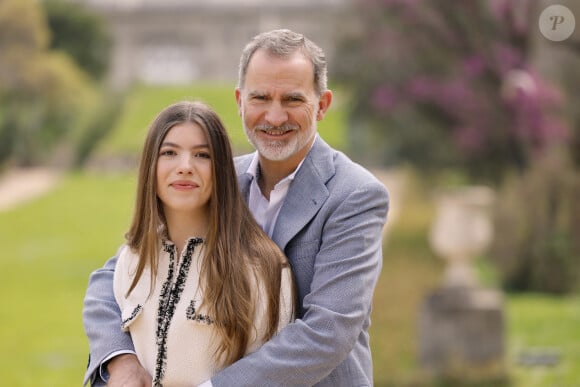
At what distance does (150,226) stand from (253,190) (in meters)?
0.33

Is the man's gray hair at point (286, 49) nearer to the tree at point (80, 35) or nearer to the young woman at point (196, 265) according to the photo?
the young woman at point (196, 265)

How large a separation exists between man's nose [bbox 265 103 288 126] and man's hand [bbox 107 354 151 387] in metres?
0.66

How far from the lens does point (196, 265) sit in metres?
2.25

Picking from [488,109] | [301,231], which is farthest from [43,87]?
[301,231]

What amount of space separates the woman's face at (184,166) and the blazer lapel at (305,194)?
0.23 metres

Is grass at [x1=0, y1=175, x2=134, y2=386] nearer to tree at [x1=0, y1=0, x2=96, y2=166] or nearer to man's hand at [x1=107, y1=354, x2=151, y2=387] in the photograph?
tree at [x1=0, y1=0, x2=96, y2=166]

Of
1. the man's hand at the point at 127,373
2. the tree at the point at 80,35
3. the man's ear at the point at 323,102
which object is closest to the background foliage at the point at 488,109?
the tree at the point at 80,35

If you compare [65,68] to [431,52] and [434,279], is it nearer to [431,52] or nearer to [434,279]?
[431,52]

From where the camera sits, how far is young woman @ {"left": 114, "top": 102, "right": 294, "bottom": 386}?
219 centimetres

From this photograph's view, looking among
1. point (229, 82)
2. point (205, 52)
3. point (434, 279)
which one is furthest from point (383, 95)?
point (205, 52)

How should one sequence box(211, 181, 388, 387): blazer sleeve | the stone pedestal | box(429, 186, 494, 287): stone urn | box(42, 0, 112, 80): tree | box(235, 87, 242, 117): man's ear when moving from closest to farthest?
box(211, 181, 388, 387): blazer sleeve
box(235, 87, 242, 117): man's ear
the stone pedestal
box(429, 186, 494, 287): stone urn
box(42, 0, 112, 80): tree

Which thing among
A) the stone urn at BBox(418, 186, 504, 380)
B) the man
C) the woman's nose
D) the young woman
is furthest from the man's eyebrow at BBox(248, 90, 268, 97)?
the stone urn at BBox(418, 186, 504, 380)

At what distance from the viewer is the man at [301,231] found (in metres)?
2.17

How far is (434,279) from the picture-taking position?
10.0 meters
